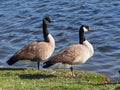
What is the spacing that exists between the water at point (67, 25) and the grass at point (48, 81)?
423 centimetres

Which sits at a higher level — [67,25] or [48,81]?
[48,81]

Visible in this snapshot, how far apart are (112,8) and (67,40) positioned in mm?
7248

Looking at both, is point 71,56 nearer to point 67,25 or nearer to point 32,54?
point 32,54

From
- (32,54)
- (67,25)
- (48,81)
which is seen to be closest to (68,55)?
(48,81)

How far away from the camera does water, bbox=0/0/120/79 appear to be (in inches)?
896

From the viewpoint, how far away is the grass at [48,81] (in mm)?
13062

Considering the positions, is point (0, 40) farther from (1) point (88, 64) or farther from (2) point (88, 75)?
(2) point (88, 75)

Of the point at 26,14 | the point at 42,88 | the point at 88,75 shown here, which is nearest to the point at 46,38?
the point at 88,75

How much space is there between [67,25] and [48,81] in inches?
583

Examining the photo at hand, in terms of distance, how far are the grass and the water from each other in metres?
4.23

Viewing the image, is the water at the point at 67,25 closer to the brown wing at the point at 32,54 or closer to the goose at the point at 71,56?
the goose at the point at 71,56

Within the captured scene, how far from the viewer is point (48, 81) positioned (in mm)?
14836

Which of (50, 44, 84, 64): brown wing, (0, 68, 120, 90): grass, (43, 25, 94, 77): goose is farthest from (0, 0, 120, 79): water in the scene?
(50, 44, 84, 64): brown wing

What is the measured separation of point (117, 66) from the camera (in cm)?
2131
